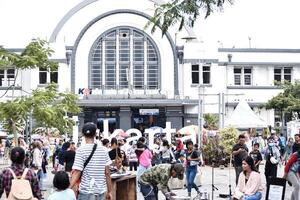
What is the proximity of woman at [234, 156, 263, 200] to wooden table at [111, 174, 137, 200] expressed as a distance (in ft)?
7.07

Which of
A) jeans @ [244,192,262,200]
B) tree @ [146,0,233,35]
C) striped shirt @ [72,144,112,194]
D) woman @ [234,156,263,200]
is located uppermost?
tree @ [146,0,233,35]

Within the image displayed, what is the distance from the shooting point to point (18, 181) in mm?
7621

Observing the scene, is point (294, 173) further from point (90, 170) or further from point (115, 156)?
point (90, 170)

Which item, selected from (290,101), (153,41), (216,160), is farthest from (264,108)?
(216,160)

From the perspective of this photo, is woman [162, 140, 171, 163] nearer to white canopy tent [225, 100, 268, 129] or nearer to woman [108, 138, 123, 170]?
woman [108, 138, 123, 170]

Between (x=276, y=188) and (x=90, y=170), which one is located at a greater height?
(x=90, y=170)

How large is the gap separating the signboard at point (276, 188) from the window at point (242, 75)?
135ft

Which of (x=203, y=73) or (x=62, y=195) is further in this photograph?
(x=203, y=73)

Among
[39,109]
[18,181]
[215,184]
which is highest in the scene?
[39,109]

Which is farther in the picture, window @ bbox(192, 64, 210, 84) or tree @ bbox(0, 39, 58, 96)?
window @ bbox(192, 64, 210, 84)

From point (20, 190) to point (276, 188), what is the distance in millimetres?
6270

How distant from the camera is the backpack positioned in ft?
24.6

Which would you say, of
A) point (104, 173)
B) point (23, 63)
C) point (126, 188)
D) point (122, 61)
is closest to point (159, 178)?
point (126, 188)

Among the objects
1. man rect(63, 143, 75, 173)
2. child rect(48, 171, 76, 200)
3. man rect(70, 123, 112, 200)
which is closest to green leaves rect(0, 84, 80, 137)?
man rect(63, 143, 75, 173)
